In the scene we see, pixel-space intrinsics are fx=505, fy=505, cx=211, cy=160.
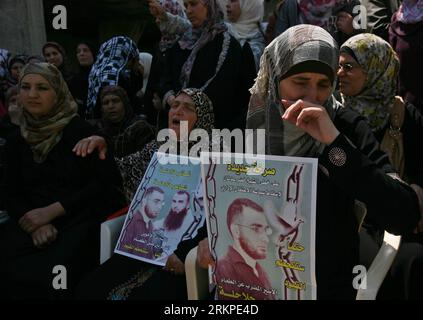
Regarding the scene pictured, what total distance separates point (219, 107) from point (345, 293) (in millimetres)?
1996

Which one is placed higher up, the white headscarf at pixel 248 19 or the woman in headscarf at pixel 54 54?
the white headscarf at pixel 248 19

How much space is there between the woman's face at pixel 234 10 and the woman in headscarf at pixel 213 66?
0.75 meters

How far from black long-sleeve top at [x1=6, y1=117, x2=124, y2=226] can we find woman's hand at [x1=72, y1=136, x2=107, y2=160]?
5 centimetres

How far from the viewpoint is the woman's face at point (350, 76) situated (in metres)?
2.80

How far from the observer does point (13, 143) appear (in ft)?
10.2

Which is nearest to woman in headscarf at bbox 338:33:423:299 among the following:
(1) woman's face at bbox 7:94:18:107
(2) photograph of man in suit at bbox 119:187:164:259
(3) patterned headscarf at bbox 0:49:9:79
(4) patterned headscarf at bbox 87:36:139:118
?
(2) photograph of man in suit at bbox 119:187:164:259

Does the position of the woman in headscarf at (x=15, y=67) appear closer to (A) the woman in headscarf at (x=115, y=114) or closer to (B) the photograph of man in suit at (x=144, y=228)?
(A) the woman in headscarf at (x=115, y=114)

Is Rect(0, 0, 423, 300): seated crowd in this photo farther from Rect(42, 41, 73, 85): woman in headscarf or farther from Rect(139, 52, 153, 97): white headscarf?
Rect(42, 41, 73, 85): woman in headscarf

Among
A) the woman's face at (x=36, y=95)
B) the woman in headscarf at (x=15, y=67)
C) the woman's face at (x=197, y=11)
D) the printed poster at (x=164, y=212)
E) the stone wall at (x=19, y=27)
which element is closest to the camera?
the printed poster at (x=164, y=212)

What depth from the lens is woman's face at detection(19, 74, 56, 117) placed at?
3.07 meters

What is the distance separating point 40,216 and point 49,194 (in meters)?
0.16

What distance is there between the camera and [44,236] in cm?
284
